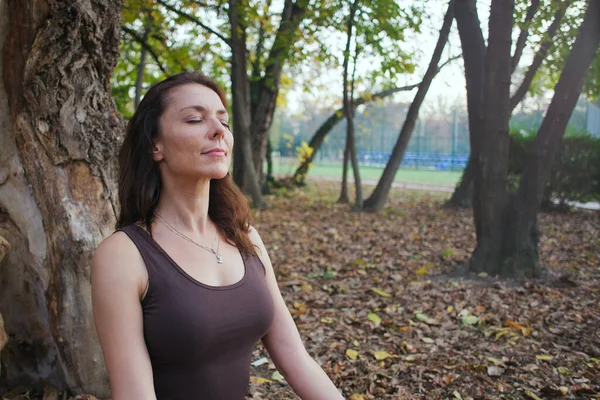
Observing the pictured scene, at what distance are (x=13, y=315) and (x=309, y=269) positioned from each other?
4234 mm

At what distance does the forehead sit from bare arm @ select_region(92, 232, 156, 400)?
0.60 m

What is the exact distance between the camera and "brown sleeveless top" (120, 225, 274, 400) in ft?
6.03

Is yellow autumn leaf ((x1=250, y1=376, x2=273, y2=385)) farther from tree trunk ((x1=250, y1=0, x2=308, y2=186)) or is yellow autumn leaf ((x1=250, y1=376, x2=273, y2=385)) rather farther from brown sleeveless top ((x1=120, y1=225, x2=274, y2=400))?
tree trunk ((x1=250, y1=0, x2=308, y2=186))

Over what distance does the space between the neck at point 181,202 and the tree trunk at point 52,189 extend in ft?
3.51

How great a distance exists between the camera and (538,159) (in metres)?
6.02

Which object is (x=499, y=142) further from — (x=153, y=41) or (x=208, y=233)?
(x=153, y=41)

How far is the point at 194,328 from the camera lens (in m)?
1.84

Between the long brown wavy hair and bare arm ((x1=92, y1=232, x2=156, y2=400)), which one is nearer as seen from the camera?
bare arm ((x1=92, y1=232, x2=156, y2=400))

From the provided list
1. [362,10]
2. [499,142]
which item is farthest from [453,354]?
[362,10]

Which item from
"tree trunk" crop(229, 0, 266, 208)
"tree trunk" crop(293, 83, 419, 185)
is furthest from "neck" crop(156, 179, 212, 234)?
"tree trunk" crop(293, 83, 419, 185)

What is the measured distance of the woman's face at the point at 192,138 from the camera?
2.04 metres

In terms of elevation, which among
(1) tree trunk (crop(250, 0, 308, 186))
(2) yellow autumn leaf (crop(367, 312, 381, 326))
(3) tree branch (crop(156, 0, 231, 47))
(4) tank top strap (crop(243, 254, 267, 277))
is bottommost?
(2) yellow autumn leaf (crop(367, 312, 381, 326))

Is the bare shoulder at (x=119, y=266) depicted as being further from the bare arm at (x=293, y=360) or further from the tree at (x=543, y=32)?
the tree at (x=543, y=32)

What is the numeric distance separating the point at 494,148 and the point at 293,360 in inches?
179
